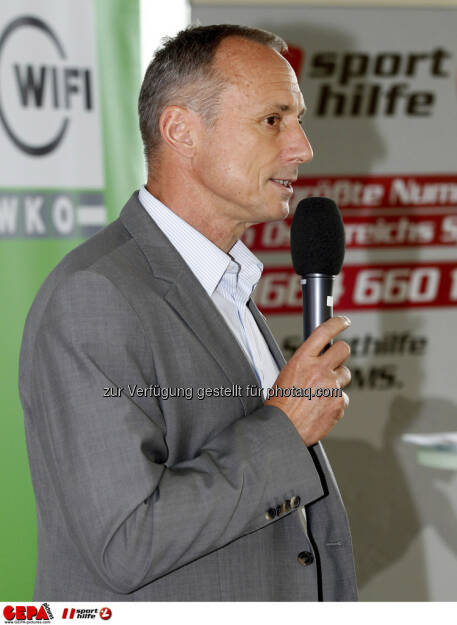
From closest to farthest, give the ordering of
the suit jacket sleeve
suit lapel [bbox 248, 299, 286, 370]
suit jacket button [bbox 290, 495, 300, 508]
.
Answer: the suit jacket sleeve → suit jacket button [bbox 290, 495, 300, 508] → suit lapel [bbox 248, 299, 286, 370]

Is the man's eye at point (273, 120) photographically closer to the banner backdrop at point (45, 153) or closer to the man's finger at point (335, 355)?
the man's finger at point (335, 355)

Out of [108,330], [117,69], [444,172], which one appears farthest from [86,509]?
[444,172]

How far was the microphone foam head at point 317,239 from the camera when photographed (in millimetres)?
1512

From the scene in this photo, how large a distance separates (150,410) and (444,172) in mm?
3265

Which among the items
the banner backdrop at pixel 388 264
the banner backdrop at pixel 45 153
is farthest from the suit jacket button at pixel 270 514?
the banner backdrop at pixel 388 264

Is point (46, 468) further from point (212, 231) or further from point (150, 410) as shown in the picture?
point (212, 231)

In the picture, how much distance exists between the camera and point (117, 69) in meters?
2.76

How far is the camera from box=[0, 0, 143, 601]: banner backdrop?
258 cm

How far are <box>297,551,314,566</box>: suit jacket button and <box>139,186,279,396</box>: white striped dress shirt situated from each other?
323mm

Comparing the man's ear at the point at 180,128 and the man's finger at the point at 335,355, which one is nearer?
the man's finger at the point at 335,355

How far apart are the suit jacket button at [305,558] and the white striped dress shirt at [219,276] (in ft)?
1.06

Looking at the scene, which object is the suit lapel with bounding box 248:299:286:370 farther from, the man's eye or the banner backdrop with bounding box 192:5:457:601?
the banner backdrop with bounding box 192:5:457:601
